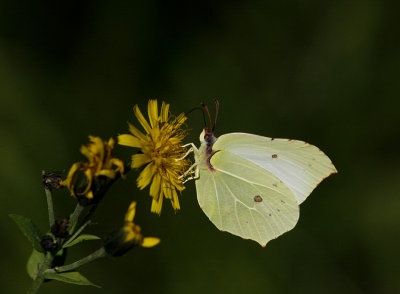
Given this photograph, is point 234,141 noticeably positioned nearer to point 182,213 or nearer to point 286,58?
point 182,213

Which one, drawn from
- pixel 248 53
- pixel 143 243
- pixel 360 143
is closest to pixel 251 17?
pixel 248 53

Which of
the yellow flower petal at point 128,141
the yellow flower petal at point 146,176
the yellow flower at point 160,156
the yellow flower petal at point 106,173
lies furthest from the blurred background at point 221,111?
the yellow flower petal at point 106,173

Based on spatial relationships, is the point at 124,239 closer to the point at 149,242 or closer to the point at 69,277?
the point at 149,242

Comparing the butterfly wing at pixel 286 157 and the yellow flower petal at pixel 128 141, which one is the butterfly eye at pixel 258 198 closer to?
the butterfly wing at pixel 286 157

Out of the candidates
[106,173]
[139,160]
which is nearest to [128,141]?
[139,160]

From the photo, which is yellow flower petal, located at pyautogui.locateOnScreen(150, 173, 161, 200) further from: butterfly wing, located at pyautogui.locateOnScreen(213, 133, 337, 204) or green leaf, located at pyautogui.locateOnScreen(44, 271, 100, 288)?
green leaf, located at pyautogui.locateOnScreen(44, 271, 100, 288)

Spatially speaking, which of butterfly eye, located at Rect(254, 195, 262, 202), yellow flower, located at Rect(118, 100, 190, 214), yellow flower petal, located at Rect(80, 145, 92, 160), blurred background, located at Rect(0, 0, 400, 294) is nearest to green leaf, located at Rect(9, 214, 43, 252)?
yellow flower petal, located at Rect(80, 145, 92, 160)
